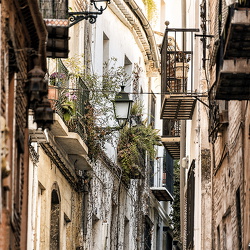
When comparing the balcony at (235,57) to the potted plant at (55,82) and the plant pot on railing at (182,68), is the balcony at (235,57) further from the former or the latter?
the plant pot on railing at (182,68)

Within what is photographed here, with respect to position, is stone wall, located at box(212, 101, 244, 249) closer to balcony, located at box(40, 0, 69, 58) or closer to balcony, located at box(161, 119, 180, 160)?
balcony, located at box(40, 0, 69, 58)

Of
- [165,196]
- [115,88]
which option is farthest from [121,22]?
[165,196]

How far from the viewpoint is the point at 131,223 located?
32.9m

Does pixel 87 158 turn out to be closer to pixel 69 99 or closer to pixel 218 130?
pixel 69 99

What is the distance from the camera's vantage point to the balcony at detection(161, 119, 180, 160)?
105 ft

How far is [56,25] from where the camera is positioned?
1659 cm

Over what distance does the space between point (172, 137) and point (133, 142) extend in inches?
90.8

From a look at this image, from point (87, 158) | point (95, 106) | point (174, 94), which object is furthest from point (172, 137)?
point (174, 94)

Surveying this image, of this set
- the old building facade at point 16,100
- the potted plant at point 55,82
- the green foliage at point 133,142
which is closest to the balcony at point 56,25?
the old building facade at point 16,100

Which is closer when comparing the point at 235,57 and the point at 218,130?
the point at 235,57

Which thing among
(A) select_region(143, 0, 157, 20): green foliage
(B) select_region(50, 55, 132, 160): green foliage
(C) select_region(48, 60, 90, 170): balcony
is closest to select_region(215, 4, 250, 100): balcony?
(C) select_region(48, 60, 90, 170): balcony

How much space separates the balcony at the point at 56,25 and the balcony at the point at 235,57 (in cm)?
236

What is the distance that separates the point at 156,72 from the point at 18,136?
74.5 ft

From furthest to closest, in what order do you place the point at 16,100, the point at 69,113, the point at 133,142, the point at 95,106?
the point at 133,142, the point at 95,106, the point at 69,113, the point at 16,100
